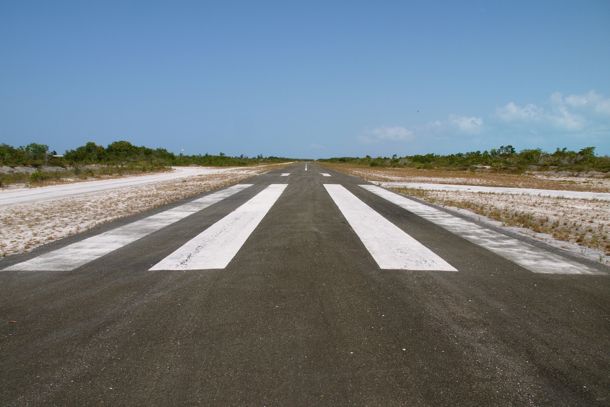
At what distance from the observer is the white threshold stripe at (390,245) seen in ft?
12.6

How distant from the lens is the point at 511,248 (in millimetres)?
4645

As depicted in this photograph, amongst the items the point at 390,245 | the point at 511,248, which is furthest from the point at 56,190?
the point at 511,248

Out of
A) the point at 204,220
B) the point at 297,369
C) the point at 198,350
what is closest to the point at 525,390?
the point at 297,369

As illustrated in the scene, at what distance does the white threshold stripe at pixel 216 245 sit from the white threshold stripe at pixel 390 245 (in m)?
1.85

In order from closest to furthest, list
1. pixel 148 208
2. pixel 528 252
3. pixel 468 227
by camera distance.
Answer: pixel 528 252 → pixel 468 227 → pixel 148 208

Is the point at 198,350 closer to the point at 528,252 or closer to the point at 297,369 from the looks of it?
the point at 297,369

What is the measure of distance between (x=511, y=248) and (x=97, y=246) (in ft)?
19.5

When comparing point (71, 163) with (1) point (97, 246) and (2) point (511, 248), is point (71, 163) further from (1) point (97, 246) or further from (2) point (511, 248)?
(2) point (511, 248)

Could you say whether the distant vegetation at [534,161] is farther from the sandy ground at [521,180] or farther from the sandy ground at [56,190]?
the sandy ground at [56,190]

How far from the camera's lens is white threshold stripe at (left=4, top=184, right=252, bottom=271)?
3832mm

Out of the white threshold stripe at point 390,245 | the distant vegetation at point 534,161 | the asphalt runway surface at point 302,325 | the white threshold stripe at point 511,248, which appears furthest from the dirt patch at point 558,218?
the distant vegetation at point 534,161

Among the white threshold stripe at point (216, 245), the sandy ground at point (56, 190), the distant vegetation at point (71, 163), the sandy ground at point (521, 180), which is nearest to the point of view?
the white threshold stripe at point (216, 245)

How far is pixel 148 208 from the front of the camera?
8203 mm

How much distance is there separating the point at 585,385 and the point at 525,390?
360 millimetres
